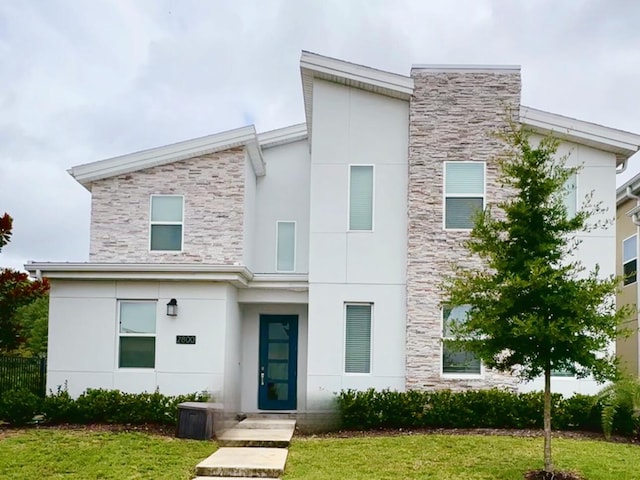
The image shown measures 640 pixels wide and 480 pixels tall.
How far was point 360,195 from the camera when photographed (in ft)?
49.3

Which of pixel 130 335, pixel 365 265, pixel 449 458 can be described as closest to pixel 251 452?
pixel 449 458

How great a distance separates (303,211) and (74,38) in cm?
678

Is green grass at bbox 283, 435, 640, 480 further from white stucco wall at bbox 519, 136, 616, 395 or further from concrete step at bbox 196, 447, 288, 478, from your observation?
white stucco wall at bbox 519, 136, 616, 395

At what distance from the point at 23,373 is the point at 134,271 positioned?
397 centimetres

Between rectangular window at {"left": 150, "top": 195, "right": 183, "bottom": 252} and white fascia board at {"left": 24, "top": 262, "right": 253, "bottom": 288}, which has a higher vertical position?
rectangular window at {"left": 150, "top": 195, "right": 183, "bottom": 252}

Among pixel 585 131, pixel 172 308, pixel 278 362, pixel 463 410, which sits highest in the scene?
pixel 585 131

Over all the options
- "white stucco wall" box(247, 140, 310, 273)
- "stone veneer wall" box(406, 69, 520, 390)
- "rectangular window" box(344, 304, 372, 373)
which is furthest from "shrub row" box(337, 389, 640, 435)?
"white stucco wall" box(247, 140, 310, 273)

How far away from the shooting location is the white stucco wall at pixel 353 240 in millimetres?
14594

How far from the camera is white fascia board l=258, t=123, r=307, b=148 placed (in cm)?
1778

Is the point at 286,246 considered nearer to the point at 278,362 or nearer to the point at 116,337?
the point at 278,362

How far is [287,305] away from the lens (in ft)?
55.4

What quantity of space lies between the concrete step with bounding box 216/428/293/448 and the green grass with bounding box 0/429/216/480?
1.39ft

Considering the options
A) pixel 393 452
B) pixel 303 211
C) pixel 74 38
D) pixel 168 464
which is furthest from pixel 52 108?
pixel 393 452

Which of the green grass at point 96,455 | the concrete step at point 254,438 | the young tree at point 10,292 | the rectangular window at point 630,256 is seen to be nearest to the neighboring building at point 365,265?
the young tree at point 10,292
